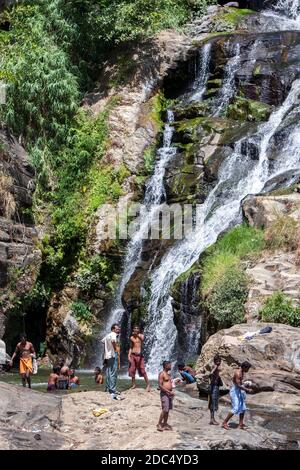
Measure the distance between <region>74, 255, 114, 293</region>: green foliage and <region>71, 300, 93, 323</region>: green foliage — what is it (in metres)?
0.69

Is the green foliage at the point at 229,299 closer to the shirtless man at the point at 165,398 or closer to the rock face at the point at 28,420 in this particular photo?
the rock face at the point at 28,420

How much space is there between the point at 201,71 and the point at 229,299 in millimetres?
16074

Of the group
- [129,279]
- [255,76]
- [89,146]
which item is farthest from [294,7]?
[129,279]

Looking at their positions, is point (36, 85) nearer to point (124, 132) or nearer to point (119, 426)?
point (124, 132)

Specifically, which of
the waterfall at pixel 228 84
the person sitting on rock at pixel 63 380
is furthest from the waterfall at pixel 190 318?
the waterfall at pixel 228 84

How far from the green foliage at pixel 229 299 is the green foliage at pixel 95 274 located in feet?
24.0

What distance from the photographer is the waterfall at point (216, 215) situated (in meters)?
21.2

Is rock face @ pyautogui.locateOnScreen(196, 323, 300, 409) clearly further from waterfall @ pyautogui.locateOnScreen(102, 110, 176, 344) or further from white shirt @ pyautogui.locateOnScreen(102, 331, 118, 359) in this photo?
waterfall @ pyautogui.locateOnScreen(102, 110, 176, 344)

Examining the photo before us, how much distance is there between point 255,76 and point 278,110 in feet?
8.80

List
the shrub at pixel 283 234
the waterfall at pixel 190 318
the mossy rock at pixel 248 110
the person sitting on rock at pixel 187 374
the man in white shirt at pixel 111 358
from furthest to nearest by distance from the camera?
the mossy rock at pixel 248 110 < the waterfall at pixel 190 318 < the shrub at pixel 283 234 < the person sitting on rock at pixel 187 374 < the man in white shirt at pixel 111 358

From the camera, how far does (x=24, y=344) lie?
15844 millimetres

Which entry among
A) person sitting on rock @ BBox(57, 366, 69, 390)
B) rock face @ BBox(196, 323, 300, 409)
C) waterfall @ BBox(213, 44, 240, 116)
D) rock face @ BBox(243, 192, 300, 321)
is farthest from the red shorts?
waterfall @ BBox(213, 44, 240, 116)
